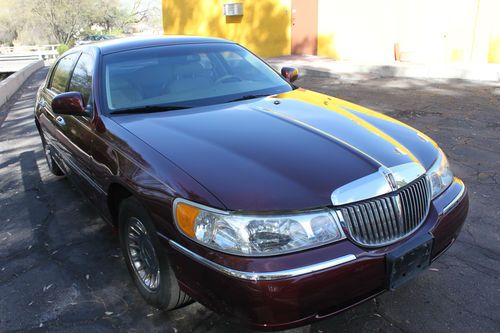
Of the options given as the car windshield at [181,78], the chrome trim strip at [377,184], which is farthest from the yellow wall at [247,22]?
the chrome trim strip at [377,184]

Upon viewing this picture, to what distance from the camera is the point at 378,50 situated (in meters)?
12.9

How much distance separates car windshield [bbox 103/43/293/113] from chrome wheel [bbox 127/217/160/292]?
0.90 metres

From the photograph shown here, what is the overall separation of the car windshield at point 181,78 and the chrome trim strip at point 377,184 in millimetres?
1470

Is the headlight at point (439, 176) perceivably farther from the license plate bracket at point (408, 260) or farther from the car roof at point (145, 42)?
the car roof at point (145, 42)

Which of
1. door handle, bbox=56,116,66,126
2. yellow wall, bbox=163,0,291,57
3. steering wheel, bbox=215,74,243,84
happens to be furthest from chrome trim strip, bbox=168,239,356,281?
yellow wall, bbox=163,0,291,57

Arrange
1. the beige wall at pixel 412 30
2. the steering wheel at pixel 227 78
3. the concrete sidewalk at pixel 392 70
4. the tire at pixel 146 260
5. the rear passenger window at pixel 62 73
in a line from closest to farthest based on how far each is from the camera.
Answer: the tire at pixel 146 260 < the steering wheel at pixel 227 78 < the rear passenger window at pixel 62 73 < the concrete sidewalk at pixel 392 70 < the beige wall at pixel 412 30

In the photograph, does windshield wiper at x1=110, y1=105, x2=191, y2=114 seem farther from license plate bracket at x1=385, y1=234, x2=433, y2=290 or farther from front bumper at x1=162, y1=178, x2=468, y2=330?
license plate bracket at x1=385, y1=234, x2=433, y2=290

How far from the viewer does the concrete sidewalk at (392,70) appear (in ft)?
32.5

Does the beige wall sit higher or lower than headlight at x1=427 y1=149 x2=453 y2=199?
higher

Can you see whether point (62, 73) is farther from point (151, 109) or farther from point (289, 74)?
point (289, 74)

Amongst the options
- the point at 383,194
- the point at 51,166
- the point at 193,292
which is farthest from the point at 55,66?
the point at 383,194

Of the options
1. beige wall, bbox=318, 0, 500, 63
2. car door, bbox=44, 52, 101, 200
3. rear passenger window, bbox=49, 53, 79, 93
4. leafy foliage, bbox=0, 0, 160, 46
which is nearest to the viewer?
car door, bbox=44, 52, 101, 200

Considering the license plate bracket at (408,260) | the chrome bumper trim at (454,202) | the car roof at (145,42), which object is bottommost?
the license plate bracket at (408,260)

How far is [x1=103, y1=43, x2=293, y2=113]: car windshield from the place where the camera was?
333 cm
